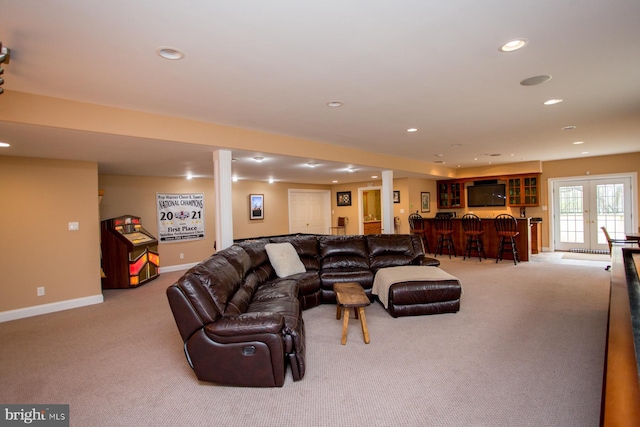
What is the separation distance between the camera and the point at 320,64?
2438 mm

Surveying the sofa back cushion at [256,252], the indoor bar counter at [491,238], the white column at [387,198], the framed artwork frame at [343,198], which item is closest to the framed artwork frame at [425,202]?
the indoor bar counter at [491,238]

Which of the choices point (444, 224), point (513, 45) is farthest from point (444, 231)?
point (513, 45)

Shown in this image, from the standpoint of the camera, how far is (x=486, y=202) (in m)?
9.38

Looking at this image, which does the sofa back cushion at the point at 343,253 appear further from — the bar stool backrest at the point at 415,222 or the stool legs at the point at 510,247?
the bar stool backrest at the point at 415,222

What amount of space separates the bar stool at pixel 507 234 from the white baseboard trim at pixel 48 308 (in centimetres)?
801

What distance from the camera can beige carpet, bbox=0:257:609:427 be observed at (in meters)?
2.13

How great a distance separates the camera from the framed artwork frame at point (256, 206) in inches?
354

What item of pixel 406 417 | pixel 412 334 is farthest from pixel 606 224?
pixel 406 417

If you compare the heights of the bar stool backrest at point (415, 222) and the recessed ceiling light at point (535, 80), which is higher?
the recessed ceiling light at point (535, 80)

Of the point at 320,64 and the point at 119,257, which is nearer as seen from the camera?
the point at 320,64

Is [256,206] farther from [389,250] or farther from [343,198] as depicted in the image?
[389,250]

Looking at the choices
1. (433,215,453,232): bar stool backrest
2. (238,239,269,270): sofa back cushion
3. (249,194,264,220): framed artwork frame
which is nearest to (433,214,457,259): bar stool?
(433,215,453,232): bar stool backrest

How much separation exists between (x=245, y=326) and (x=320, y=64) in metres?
2.07

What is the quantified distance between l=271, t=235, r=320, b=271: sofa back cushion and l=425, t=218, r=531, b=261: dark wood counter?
487 cm
